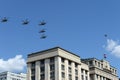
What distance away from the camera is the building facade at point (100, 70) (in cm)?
16262

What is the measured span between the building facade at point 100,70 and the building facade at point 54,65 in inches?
689

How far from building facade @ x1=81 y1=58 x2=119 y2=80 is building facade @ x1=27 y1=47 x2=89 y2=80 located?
17.5 metres

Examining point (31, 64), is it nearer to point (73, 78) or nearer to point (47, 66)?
point (47, 66)

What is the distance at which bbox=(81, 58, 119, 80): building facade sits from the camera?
162625 millimetres

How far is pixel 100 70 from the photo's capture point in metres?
167

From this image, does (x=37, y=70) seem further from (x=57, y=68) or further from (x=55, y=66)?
(x=57, y=68)

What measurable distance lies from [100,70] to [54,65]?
136 feet

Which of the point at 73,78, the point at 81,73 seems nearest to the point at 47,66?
the point at 73,78

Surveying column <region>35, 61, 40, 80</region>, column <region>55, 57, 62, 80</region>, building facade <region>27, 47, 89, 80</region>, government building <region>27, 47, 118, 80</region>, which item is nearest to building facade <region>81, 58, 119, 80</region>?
government building <region>27, 47, 118, 80</region>

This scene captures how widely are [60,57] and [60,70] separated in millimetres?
5909

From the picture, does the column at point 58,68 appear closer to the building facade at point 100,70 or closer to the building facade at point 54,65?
the building facade at point 54,65

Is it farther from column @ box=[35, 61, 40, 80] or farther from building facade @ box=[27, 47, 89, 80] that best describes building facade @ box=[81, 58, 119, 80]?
column @ box=[35, 61, 40, 80]

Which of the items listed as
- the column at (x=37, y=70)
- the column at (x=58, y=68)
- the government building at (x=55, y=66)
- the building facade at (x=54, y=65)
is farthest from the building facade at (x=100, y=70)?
the column at (x=58, y=68)

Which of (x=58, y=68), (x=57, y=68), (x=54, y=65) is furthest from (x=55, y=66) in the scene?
(x=58, y=68)
